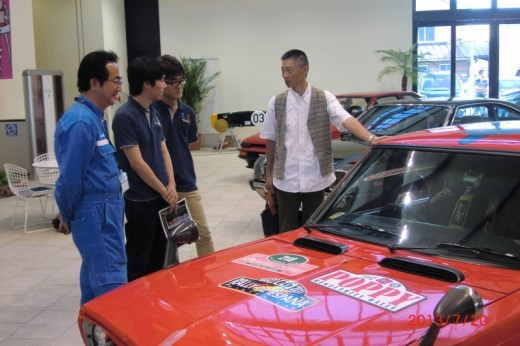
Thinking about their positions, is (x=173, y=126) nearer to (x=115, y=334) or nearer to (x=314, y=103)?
(x=314, y=103)

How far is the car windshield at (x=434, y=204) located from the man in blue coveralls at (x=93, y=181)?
1.09 m

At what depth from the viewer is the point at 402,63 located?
1584 cm

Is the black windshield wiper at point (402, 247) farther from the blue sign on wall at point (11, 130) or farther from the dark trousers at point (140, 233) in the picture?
the blue sign on wall at point (11, 130)

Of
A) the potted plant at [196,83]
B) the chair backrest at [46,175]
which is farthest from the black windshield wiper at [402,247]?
the potted plant at [196,83]

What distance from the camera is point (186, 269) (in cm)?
246

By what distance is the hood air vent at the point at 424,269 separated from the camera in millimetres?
2102

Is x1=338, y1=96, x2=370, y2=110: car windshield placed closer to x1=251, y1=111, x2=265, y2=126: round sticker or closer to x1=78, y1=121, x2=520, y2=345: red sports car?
x1=251, y1=111, x2=265, y2=126: round sticker

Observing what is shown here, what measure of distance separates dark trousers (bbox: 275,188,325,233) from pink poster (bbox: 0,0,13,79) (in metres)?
9.03

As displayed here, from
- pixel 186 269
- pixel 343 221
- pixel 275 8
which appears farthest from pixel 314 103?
pixel 275 8

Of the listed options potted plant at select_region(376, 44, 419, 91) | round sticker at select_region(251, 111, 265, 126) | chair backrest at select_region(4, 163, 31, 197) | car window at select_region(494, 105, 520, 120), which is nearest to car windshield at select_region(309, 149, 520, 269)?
car window at select_region(494, 105, 520, 120)

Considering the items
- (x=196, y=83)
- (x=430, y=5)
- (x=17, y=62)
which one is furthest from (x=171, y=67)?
(x=430, y=5)

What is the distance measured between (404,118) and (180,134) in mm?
3466

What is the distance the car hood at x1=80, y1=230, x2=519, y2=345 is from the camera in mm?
1762

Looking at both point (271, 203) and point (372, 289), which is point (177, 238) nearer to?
point (372, 289)
